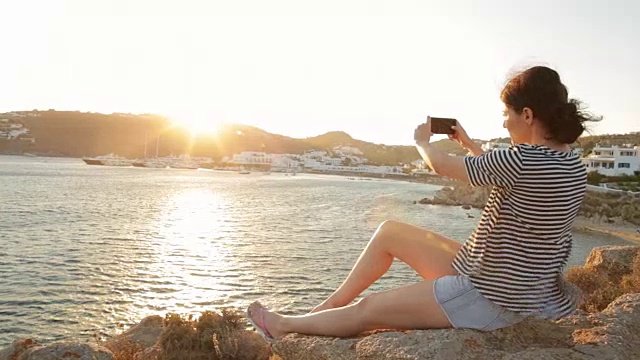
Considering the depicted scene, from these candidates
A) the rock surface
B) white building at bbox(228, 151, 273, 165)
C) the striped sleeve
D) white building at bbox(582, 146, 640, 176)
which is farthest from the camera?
white building at bbox(228, 151, 273, 165)

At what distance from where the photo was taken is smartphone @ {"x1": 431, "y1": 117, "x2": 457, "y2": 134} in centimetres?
338

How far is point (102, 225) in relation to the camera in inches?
1239

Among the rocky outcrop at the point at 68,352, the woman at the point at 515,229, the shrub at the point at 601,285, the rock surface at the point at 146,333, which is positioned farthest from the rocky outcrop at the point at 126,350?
the shrub at the point at 601,285

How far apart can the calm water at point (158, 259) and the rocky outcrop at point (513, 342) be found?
10.0 m

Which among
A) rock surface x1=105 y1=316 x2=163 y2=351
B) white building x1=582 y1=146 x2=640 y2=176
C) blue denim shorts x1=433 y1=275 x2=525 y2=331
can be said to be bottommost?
rock surface x1=105 y1=316 x2=163 y2=351

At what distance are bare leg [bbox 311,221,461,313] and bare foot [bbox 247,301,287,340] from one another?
32 cm

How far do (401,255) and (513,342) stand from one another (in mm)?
855

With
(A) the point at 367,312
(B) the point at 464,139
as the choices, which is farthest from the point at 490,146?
(A) the point at 367,312

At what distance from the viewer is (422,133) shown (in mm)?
3271

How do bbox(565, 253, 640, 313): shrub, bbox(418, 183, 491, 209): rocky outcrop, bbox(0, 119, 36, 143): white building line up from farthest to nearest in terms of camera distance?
bbox(0, 119, 36, 143): white building < bbox(418, 183, 491, 209): rocky outcrop < bbox(565, 253, 640, 313): shrub

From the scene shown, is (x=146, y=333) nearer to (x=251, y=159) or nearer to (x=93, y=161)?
(x=93, y=161)

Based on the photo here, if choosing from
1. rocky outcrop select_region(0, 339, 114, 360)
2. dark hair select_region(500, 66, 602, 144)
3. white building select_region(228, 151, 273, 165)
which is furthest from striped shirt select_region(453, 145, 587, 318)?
white building select_region(228, 151, 273, 165)

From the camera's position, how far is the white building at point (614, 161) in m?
65.2

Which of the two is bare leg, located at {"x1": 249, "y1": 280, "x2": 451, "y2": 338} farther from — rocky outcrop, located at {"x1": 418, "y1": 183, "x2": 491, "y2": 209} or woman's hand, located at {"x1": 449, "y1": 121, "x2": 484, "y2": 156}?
rocky outcrop, located at {"x1": 418, "y1": 183, "x2": 491, "y2": 209}
